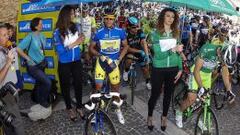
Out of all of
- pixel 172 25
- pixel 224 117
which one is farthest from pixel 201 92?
pixel 224 117

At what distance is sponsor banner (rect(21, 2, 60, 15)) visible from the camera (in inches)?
320

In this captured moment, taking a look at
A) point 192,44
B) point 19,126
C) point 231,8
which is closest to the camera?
point 19,126

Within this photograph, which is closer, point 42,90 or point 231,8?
point 231,8

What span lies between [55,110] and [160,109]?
2380mm

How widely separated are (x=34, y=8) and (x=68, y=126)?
10.5 ft

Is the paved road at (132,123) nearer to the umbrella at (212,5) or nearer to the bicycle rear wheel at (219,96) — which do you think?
the bicycle rear wheel at (219,96)

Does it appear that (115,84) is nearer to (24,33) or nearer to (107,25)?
(107,25)

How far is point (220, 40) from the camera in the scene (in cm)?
619

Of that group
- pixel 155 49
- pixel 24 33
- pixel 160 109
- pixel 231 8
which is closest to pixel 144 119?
pixel 160 109

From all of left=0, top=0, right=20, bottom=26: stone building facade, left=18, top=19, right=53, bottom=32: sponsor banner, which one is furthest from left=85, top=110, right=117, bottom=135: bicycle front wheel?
left=0, top=0, right=20, bottom=26: stone building facade

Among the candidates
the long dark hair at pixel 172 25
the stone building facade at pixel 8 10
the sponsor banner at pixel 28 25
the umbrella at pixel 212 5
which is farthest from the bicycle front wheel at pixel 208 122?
the stone building facade at pixel 8 10

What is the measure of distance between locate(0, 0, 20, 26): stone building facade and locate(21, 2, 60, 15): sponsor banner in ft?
14.0

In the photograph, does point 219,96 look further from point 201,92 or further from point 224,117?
point 201,92

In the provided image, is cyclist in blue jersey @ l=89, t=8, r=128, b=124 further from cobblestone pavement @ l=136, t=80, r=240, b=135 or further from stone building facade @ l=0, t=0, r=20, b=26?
stone building facade @ l=0, t=0, r=20, b=26
